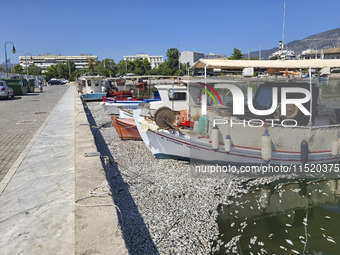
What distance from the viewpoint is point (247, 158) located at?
8.96 metres

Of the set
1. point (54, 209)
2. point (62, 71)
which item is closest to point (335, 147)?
point (54, 209)

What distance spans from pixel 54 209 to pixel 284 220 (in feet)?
17.5

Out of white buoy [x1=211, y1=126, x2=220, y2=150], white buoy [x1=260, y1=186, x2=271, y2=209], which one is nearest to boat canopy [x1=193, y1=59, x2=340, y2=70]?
white buoy [x1=211, y1=126, x2=220, y2=150]

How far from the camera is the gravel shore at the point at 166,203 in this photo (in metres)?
5.45

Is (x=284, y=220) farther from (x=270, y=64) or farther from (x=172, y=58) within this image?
(x=172, y=58)

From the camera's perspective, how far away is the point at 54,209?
15.9 feet

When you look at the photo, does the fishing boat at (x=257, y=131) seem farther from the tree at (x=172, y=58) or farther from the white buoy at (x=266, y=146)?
the tree at (x=172, y=58)

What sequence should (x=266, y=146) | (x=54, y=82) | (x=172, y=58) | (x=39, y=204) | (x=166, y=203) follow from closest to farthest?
(x=39, y=204) < (x=166, y=203) < (x=266, y=146) < (x=54, y=82) < (x=172, y=58)

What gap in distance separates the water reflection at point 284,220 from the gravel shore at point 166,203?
0.39 meters

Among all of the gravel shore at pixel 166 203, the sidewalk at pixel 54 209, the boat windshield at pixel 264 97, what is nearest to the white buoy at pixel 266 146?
the gravel shore at pixel 166 203

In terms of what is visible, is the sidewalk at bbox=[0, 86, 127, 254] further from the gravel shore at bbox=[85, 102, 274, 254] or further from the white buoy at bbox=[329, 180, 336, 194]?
the white buoy at bbox=[329, 180, 336, 194]

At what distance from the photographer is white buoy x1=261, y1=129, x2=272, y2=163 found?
27.4 feet

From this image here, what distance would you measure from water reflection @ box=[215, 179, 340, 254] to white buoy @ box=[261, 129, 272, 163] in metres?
0.93

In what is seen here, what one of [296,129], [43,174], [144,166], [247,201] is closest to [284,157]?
[296,129]
